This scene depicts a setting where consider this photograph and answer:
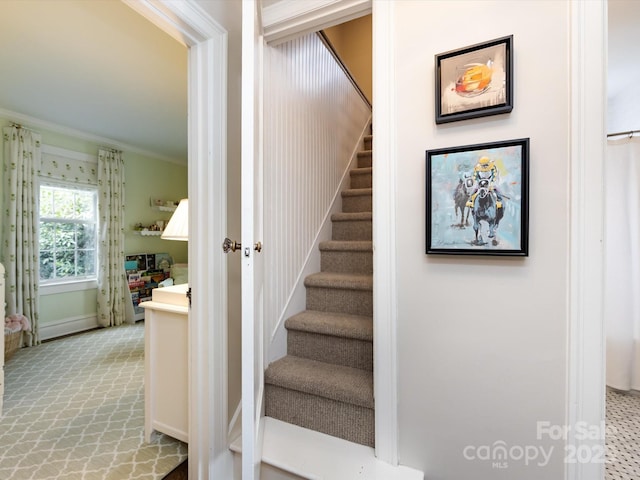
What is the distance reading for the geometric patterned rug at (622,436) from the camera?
1.40 m

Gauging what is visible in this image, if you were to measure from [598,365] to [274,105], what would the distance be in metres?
1.64

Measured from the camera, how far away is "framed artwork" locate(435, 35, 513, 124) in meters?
0.95

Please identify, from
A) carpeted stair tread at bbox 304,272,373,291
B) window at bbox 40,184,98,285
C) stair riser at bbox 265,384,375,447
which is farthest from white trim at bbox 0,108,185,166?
stair riser at bbox 265,384,375,447

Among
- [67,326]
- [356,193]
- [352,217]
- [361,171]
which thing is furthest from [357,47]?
[67,326]

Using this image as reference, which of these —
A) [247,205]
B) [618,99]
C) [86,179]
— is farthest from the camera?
[86,179]

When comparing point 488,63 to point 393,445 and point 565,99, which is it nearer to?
point 565,99

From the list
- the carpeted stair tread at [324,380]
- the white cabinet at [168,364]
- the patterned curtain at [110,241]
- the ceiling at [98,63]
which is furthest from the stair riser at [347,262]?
the patterned curtain at [110,241]

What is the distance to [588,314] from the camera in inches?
34.8

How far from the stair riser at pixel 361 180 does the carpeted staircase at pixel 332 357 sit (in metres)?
0.66

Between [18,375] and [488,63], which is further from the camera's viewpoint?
[18,375]

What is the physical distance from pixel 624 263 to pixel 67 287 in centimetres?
560

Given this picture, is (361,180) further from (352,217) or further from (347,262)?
(347,262)

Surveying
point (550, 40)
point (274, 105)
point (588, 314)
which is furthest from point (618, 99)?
point (274, 105)

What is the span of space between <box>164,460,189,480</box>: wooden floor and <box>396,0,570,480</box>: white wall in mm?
1069
